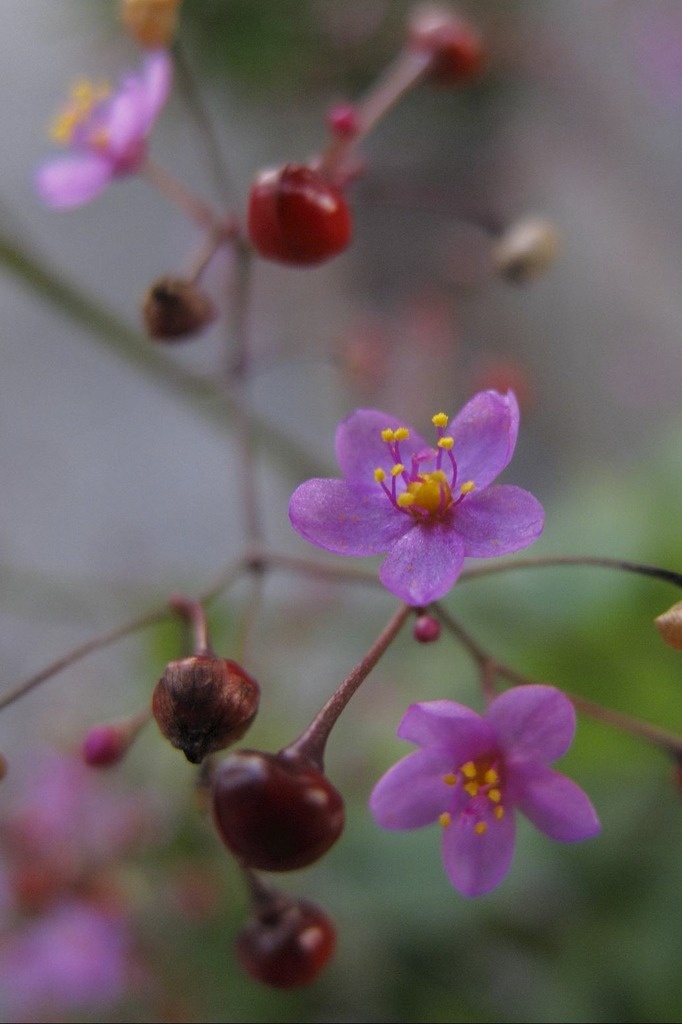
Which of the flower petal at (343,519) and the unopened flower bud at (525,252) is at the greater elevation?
the flower petal at (343,519)

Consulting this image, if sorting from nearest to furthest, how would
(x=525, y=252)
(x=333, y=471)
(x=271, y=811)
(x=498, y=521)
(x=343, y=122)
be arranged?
(x=271, y=811)
(x=498, y=521)
(x=343, y=122)
(x=525, y=252)
(x=333, y=471)

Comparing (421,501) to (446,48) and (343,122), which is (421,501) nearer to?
(343,122)

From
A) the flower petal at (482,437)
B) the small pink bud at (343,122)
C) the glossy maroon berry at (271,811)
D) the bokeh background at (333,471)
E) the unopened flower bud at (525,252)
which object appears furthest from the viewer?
the bokeh background at (333,471)

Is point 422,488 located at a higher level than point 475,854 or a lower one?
higher

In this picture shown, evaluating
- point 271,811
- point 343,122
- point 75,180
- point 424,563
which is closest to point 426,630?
point 424,563

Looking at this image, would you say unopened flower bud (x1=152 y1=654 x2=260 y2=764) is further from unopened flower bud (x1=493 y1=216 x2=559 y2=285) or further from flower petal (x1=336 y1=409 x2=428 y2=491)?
unopened flower bud (x1=493 y1=216 x2=559 y2=285)

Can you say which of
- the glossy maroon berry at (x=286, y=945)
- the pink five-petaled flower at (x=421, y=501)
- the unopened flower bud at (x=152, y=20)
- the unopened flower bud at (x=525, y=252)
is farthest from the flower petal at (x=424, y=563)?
the unopened flower bud at (x=152, y=20)

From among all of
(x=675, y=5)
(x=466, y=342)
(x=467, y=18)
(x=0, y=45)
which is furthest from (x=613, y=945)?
(x=0, y=45)

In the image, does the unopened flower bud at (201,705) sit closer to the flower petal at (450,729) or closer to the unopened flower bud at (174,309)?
the flower petal at (450,729)
